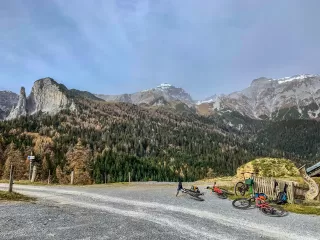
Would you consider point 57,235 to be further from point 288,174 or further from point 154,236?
point 288,174

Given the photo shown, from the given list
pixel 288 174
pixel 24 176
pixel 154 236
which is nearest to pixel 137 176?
pixel 24 176

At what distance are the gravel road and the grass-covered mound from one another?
2883 centimetres

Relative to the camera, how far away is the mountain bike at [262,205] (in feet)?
80.5

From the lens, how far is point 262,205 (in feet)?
82.9

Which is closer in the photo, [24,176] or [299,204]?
[299,204]

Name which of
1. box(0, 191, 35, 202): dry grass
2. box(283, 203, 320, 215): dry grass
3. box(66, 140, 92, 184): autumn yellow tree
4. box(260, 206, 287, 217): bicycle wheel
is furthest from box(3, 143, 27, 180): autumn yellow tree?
box(260, 206, 287, 217): bicycle wheel

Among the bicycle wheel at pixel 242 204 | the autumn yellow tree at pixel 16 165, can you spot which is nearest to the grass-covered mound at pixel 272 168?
the bicycle wheel at pixel 242 204

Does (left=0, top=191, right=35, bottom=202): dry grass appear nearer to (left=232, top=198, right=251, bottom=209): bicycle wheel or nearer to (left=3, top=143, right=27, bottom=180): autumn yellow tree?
(left=232, top=198, right=251, bottom=209): bicycle wheel

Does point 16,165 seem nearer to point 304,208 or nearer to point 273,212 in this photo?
point 304,208

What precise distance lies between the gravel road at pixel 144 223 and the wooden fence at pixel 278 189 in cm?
551

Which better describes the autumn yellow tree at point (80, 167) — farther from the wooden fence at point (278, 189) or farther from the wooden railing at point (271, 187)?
the wooden fence at point (278, 189)

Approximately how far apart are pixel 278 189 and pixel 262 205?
26.6ft

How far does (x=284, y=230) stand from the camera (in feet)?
63.6

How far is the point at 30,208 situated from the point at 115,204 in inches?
284
